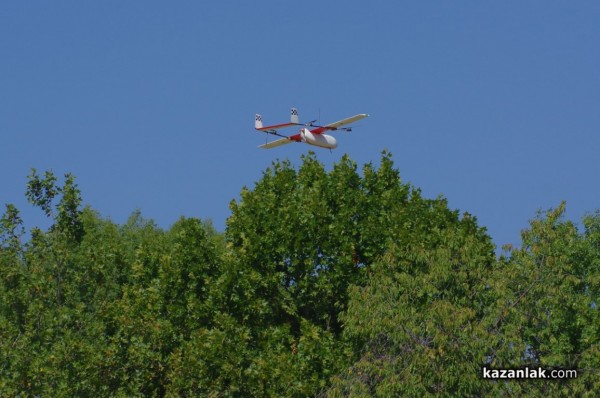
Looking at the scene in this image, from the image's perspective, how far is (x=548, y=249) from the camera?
34375 millimetres

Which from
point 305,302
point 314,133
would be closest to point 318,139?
point 314,133

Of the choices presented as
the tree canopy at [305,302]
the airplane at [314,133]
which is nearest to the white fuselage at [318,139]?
the airplane at [314,133]

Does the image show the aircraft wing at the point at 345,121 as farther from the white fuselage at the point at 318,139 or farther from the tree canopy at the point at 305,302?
the tree canopy at the point at 305,302

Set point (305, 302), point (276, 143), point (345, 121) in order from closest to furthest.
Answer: point (305, 302)
point (345, 121)
point (276, 143)

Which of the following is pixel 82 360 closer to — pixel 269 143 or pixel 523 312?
pixel 523 312

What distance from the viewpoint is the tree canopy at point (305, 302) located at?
33.1 metres

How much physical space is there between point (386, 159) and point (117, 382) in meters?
→ 13.0

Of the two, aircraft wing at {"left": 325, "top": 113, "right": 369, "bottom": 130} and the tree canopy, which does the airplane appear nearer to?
aircraft wing at {"left": 325, "top": 113, "right": 369, "bottom": 130}

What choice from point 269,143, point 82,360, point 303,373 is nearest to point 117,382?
point 82,360

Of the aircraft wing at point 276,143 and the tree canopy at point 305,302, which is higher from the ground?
the aircraft wing at point 276,143

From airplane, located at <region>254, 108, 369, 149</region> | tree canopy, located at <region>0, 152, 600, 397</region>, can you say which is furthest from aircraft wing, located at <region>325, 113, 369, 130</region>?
tree canopy, located at <region>0, 152, 600, 397</region>

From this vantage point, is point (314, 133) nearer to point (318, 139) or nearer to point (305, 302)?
point (318, 139)

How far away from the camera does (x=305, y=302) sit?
42.0 metres

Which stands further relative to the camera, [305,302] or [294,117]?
[294,117]
